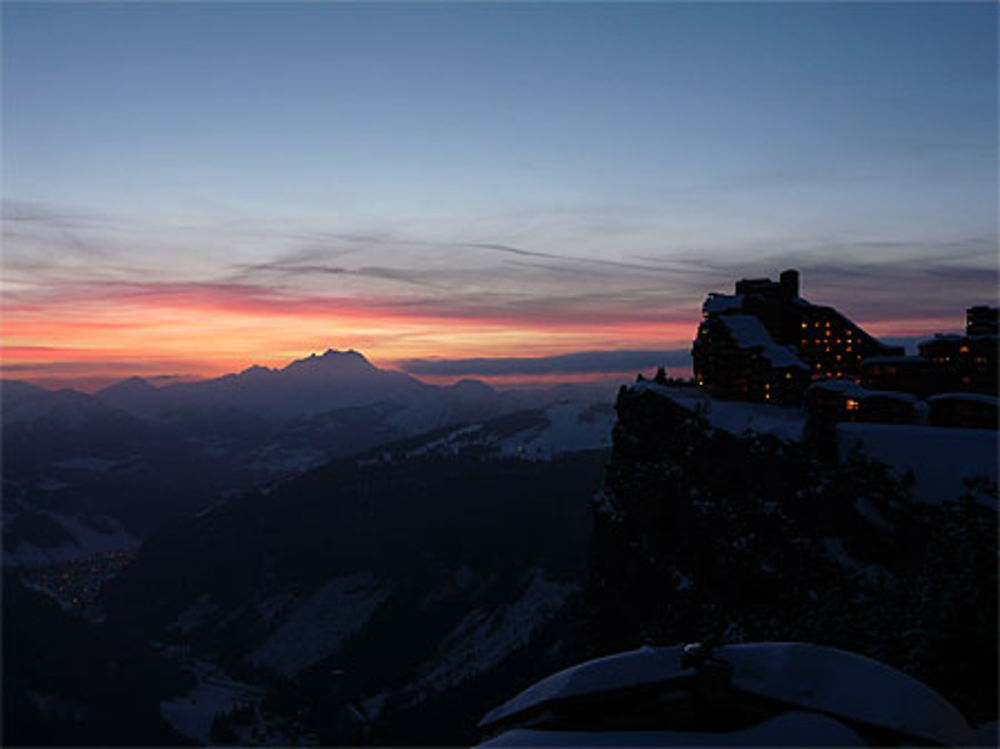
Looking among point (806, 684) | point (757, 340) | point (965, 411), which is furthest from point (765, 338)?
point (806, 684)

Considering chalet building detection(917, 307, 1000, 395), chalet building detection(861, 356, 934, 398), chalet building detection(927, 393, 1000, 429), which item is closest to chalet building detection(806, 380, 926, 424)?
chalet building detection(927, 393, 1000, 429)

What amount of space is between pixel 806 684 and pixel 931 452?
146 ft

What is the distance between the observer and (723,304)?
87562 mm

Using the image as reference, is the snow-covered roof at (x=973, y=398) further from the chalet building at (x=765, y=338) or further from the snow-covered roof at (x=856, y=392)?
the chalet building at (x=765, y=338)

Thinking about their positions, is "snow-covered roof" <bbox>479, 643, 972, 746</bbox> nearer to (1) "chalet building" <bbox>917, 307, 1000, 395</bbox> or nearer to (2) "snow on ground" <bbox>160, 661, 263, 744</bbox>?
(1) "chalet building" <bbox>917, 307, 1000, 395</bbox>

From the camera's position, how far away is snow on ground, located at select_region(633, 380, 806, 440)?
5672 centimetres

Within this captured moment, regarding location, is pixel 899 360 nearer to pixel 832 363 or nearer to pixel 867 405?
pixel 867 405

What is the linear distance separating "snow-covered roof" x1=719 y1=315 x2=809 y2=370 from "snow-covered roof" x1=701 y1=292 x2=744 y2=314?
505cm

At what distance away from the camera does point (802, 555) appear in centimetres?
5100

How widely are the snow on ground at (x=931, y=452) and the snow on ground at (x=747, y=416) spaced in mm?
4696

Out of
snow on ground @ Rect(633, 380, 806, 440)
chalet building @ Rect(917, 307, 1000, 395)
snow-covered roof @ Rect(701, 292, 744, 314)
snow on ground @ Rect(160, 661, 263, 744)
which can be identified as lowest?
snow on ground @ Rect(160, 661, 263, 744)

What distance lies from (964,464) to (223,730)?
183m

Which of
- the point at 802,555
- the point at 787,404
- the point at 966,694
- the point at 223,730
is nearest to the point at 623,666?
the point at 966,694

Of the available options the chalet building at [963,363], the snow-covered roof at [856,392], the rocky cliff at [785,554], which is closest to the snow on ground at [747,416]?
the rocky cliff at [785,554]
